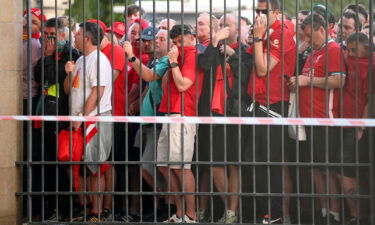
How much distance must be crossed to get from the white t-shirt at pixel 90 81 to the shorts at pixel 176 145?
1.95 feet

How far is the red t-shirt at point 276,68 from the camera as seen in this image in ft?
26.6

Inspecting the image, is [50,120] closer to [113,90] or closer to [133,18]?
[113,90]

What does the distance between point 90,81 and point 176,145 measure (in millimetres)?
972

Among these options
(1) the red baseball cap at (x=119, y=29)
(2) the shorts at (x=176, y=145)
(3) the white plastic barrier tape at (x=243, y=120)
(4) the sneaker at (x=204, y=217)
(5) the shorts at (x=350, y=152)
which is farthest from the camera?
(1) the red baseball cap at (x=119, y=29)

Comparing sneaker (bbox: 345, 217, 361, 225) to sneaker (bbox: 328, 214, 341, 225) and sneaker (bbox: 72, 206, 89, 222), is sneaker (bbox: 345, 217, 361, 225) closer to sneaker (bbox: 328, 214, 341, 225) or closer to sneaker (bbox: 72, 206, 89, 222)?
sneaker (bbox: 328, 214, 341, 225)

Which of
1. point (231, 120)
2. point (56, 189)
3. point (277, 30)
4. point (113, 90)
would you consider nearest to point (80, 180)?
point (56, 189)

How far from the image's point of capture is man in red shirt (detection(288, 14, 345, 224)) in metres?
8.01

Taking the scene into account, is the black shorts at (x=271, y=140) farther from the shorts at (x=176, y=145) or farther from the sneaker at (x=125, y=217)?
the sneaker at (x=125, y=217)

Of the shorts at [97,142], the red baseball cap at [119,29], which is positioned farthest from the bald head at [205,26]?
the red baseball cap at [119,29]

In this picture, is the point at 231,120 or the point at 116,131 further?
the point at 116,131

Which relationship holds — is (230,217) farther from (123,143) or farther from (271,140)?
(123,143)

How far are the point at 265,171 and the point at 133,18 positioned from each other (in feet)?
8.58

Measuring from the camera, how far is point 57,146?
321 inches

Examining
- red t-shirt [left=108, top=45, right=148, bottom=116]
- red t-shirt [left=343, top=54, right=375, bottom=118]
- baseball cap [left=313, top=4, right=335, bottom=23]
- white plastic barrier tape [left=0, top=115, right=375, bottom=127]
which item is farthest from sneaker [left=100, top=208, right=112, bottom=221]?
baseball cap [left=313, top=4, right=335, bottom=23]
